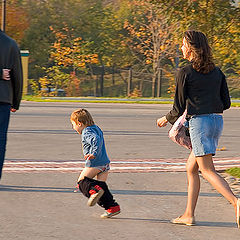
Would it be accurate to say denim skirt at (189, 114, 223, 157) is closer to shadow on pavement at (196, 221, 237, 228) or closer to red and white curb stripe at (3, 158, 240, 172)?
shadow on pavement at (196, 221, 237, 228)

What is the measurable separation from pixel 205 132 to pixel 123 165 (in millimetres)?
4320

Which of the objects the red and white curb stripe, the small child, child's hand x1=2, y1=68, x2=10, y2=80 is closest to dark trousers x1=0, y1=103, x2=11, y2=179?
child's hand x1=2, y1=68, x2=10, y2=80

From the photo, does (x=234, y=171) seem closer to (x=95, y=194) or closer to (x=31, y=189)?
(x=31, y=189)

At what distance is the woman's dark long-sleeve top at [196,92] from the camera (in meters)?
6.44

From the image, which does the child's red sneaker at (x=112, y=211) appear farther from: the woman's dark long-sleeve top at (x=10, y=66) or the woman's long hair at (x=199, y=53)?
the woman's long hair at (x=199, y=53)

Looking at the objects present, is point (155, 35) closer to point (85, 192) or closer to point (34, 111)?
point (34, 111)

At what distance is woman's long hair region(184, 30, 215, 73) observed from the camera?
6434 mm

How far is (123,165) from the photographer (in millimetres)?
10719

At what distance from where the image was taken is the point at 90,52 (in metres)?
45.6

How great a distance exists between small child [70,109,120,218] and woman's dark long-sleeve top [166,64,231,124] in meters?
0.89

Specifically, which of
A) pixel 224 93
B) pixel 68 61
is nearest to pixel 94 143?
pixel 224 93

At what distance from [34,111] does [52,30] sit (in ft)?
72.7

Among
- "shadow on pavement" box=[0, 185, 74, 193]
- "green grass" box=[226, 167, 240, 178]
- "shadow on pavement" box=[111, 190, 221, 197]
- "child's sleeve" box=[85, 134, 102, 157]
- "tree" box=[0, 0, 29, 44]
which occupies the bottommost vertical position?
"tree" box=[0, 0, 29, 44]

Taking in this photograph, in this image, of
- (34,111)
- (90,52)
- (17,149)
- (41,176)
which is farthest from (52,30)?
(41,176)
